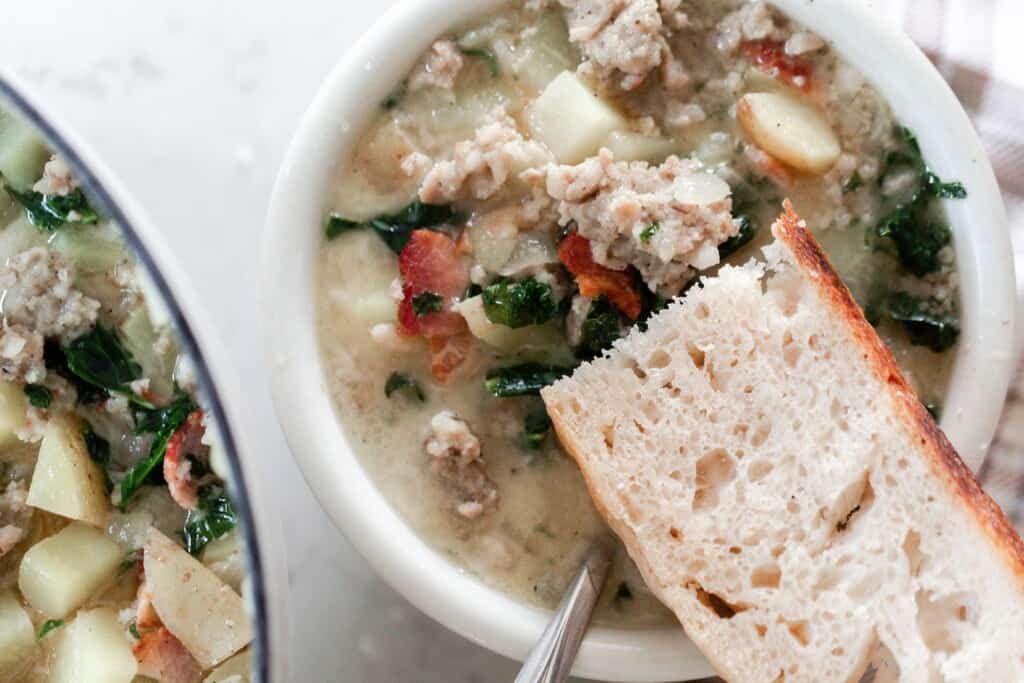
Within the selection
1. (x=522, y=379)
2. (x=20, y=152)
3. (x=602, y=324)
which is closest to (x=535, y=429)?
(x=522, y=379)

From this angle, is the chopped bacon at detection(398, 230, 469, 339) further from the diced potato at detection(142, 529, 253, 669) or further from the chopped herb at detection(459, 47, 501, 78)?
the diced potato at detection(142, 529, 253, 669)

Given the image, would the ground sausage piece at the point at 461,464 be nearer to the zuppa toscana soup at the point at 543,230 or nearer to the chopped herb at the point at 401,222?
the zuppa toscana soup at the point at 543,230

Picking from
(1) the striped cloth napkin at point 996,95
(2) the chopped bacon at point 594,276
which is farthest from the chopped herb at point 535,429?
(1) the striped cloth napkin at point 996,95

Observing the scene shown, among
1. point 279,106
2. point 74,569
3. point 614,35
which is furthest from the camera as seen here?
point 279,106

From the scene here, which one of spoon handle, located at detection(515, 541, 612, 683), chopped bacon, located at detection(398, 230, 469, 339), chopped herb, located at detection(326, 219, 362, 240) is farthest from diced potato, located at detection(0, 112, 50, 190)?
spoon handle, located at detection(515, 541, 612, 683)

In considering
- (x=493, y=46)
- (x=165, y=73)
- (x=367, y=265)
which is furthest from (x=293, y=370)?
(x=165, y=73)

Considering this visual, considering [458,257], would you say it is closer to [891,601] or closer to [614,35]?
[614,35]

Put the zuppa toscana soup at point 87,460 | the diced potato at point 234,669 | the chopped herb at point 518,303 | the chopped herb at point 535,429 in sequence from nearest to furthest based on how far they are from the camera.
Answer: the diced potato at point 234,669, the zuppa toscana soup at point 87,460, the chopped herb at point 518,303, the chopped herb at point 535,429
